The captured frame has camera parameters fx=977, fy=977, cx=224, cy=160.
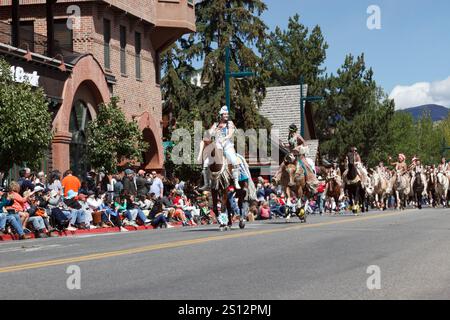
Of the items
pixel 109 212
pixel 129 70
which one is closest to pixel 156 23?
pixel 129 70

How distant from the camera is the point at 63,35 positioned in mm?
41750

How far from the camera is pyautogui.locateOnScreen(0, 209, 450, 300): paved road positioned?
32.8ft

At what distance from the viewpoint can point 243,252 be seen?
1459 centimetres

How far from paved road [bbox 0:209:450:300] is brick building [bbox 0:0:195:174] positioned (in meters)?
17.7

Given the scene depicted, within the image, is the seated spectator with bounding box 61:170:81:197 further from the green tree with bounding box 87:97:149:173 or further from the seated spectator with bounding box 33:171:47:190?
the green tree with bounding box 87:97:149:173

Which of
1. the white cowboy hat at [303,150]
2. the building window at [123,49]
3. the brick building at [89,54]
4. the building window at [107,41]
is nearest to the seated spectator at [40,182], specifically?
the brick building at [89,54]

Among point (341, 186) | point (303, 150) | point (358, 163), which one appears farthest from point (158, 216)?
point (341, 186)

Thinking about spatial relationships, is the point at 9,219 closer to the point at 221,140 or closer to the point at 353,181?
the point at 221,140

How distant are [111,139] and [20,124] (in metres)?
11.0

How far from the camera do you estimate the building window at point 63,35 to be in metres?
41.3

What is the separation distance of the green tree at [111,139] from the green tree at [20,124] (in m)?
9.21

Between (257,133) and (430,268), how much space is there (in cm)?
4672

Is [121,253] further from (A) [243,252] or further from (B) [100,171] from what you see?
(B) [100,171]

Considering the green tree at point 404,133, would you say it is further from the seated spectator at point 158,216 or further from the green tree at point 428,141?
the seated spectator at point 158,216
